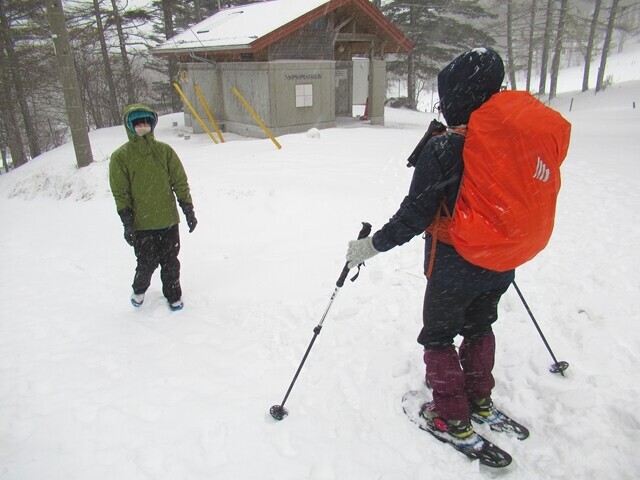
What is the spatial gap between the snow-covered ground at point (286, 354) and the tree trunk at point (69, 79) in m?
5.10

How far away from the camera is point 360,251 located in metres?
2.48

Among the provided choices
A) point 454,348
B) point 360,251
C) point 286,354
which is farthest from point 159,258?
point 454,348

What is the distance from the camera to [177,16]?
28859mm

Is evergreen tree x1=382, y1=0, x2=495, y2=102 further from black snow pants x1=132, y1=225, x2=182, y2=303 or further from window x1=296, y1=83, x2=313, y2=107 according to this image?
black snow pants x1=132, y1=225, x2=182, y2=303

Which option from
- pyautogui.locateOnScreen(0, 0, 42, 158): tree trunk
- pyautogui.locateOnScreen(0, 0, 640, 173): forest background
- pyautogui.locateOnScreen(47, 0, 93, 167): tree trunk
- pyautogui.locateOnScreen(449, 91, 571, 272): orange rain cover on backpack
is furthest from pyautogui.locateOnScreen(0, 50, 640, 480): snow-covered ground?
pyautogui.locateOnScreen(0, 0, 42, 158): tree trunk

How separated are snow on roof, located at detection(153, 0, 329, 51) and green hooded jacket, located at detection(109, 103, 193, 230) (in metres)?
9.33

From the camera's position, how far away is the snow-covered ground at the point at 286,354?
2.49 meters

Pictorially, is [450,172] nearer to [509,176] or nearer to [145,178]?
[509,176]

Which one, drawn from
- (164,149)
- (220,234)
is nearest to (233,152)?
(220,234)

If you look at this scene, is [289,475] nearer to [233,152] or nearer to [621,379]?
[621,379]

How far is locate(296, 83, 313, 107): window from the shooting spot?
14367 mm

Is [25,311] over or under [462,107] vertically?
under

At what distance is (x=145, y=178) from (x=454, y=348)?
10.3 feet

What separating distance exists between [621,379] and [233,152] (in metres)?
9.53
